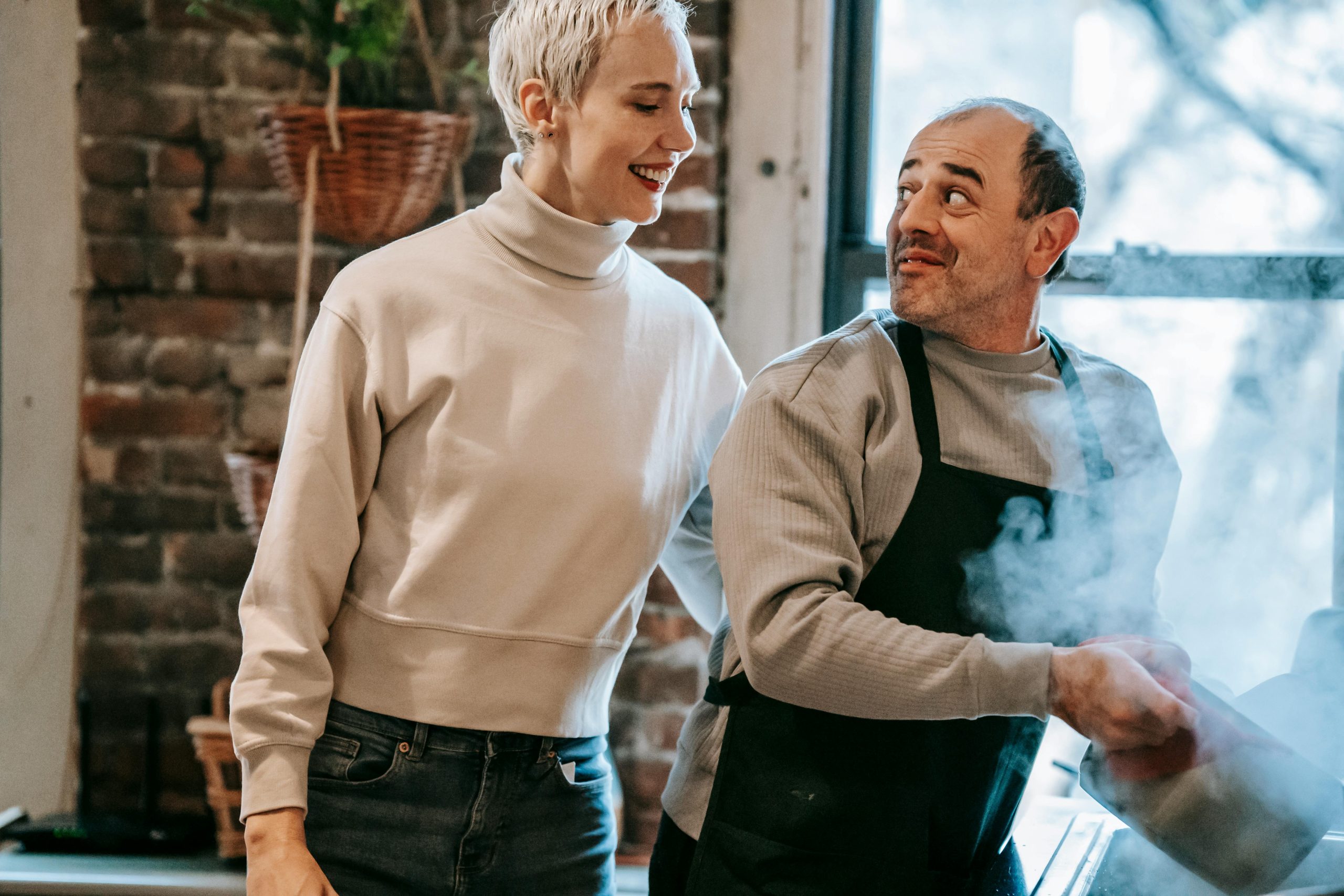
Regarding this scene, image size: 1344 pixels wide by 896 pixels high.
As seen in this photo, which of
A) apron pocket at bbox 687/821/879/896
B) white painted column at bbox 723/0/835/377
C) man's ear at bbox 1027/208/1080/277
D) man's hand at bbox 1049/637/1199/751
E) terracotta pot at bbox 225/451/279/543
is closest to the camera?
man's hand at bbox 1049/637/1199/751

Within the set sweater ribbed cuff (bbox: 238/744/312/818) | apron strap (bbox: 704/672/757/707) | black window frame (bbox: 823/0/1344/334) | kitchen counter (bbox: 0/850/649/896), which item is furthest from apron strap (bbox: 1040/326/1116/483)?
kitchen counter (bbox: 0/850/649/896)

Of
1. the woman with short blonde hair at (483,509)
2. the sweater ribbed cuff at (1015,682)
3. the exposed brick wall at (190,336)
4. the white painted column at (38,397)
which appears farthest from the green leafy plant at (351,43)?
the sweater ribbed cuff at (1015,682)

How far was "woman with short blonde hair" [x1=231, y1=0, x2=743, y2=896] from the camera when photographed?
4.00 feet

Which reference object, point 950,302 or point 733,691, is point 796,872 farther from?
point 950,302

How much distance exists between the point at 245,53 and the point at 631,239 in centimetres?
68

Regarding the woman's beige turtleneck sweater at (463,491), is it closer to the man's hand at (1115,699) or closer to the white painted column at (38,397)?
the man's hand at (1115,699)

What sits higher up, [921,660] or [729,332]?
[729,332]

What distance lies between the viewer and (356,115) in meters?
1.64

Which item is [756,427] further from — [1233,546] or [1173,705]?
[1233,546]

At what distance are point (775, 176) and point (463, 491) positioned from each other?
878 millimetres

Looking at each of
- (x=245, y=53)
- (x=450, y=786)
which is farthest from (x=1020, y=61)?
(x=450, y=786)

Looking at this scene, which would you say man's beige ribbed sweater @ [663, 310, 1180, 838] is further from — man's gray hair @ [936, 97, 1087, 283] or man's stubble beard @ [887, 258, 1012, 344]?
man's gray hair @ [936, 97, 1087, 283]

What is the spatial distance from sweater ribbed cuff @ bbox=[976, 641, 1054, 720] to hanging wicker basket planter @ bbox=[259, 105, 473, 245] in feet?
3.59

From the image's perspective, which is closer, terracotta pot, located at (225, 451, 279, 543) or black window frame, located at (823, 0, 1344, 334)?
terracotta pot, located at (225, 451, 279, 543)
